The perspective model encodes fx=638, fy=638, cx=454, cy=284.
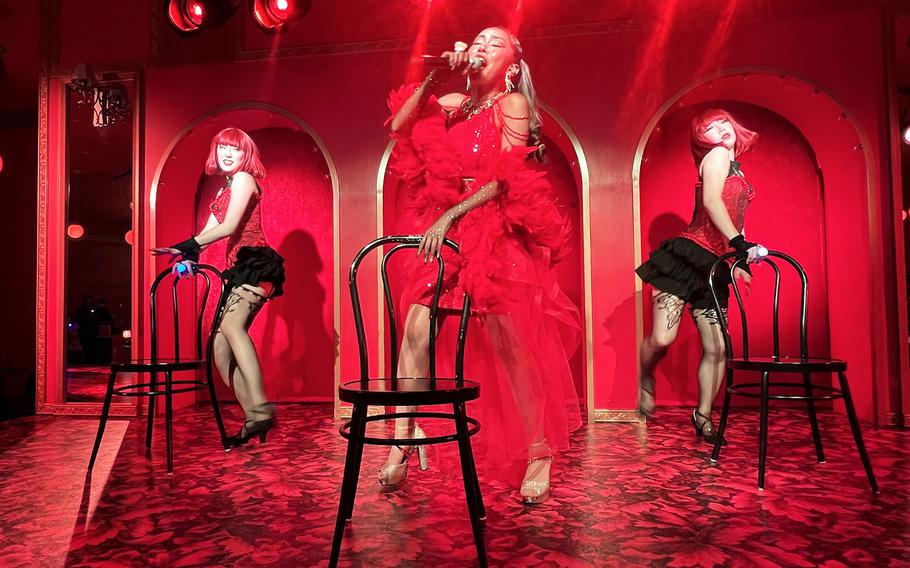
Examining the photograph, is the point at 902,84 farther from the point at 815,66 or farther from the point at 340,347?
the point at 340,347

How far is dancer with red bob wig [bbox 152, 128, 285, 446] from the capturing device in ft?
9.86

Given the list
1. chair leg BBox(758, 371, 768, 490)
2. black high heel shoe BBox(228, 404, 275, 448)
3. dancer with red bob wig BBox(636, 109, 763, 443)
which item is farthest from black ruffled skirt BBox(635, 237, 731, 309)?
black high heel shoe BBox(228, 404, 275, 448)

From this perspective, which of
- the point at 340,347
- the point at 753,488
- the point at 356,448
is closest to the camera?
the point at 356,448

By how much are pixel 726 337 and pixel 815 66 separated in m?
1.98

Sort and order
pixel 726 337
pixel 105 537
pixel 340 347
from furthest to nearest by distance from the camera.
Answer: pixel 340 347, pixel 726 337, pixel 105 537

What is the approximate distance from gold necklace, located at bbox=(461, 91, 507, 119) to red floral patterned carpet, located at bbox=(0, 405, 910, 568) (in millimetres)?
1212

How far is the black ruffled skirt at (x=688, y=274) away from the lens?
2990 mm

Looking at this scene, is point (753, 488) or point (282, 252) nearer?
point (753, 488)

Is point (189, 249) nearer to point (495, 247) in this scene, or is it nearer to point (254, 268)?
point (254, 268)

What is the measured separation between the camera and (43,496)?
2199 mm

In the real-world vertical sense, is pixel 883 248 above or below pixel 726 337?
above

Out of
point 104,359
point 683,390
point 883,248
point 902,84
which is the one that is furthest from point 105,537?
point 902,84

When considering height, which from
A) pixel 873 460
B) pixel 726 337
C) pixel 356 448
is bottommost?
pixel 873 460

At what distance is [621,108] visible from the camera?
369cm
